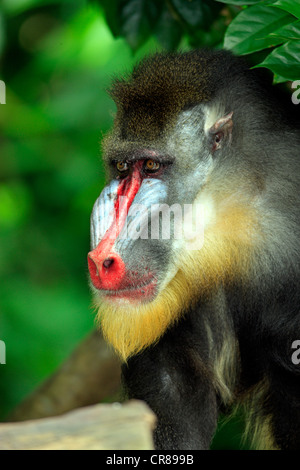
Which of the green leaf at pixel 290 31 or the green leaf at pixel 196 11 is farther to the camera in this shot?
the green leaf at pixel 196 11

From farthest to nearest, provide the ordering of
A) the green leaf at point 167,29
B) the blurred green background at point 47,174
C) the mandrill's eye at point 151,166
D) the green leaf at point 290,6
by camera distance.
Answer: the blurred green background at point 47,174 → the green leaf at point 167,29 → the mandrill's eye at point 151,166 → the green leaf at point 290,6

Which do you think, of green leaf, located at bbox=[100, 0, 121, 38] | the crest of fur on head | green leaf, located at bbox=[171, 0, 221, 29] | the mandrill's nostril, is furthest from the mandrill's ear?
green leaf, located at bbox=[100, 0, 121, 38]

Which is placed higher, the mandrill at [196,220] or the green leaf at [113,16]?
the green leaf at [113,16]

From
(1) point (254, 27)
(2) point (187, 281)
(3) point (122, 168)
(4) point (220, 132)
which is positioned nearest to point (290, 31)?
(1) point (254, 27)

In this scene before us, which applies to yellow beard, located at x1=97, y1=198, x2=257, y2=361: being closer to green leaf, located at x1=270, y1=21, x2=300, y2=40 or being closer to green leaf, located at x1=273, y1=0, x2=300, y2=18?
green leaf, located at x1=270, y1=21, x2=300, y2=40

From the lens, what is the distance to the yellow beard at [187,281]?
3.45 meters

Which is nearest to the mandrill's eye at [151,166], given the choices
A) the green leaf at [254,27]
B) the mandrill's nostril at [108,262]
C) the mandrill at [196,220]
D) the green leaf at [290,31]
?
the mandrill at [196,220]

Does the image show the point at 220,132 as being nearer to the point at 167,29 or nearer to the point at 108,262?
the point at 108,262

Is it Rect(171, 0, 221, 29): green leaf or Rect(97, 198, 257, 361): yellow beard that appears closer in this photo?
Rect(97, 198, 257, 361): yellow beard

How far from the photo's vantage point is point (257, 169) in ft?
11.6

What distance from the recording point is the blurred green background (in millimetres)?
6953

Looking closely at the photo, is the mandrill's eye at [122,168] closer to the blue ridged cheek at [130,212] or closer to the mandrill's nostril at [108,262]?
the blue ridged cheek at [130,212]

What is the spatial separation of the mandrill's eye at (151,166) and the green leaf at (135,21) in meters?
1.26

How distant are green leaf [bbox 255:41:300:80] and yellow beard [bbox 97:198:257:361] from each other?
2.19 ft
